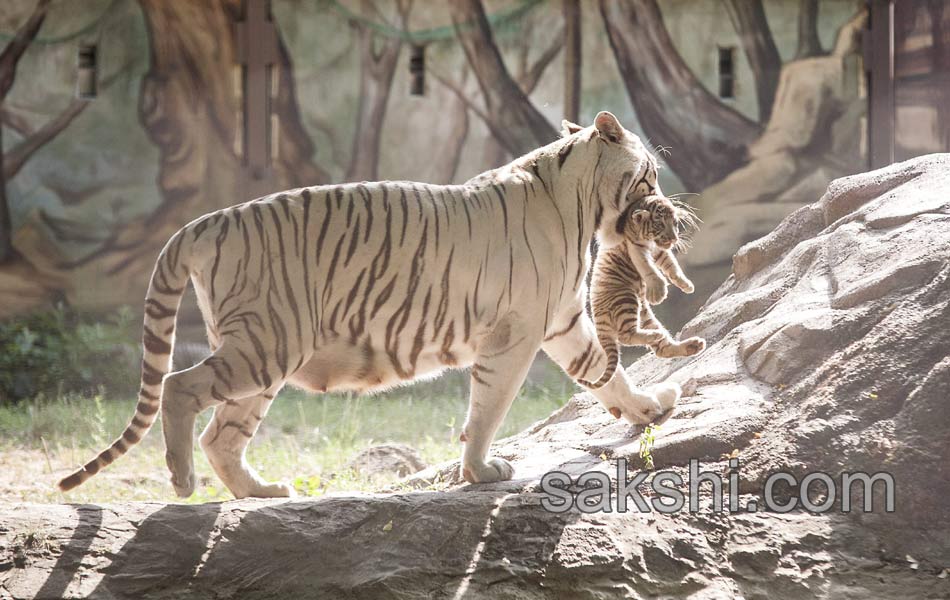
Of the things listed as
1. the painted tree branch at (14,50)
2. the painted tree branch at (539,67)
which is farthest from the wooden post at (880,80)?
the painted tree branch at (14,50)

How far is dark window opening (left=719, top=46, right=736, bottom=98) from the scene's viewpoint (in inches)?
374

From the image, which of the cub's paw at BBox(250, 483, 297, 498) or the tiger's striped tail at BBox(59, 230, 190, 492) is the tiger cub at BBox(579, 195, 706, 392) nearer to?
the cub's paw at BBox(250, 483, 297, 498)

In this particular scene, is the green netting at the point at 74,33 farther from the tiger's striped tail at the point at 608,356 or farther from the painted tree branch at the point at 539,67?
the tiger's striped tail at the point at 608,356

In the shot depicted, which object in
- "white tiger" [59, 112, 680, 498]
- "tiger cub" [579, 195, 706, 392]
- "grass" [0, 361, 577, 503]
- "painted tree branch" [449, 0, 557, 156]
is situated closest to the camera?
"white tiger" [59, 112, 680, 498]

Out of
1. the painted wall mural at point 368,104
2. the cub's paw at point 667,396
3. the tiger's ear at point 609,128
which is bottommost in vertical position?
the cub's paw at point 667,396

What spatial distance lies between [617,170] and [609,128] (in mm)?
157

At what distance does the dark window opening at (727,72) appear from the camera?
950 cm

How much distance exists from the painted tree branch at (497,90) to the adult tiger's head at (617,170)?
5388mm

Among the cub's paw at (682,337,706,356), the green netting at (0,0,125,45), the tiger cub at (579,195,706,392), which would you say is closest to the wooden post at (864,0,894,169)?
the tiger cub at (579,195,706,392)

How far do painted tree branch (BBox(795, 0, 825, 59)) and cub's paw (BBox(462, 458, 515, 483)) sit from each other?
7.17 m

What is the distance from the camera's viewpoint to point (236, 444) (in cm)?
362

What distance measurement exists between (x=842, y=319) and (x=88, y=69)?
7272mm

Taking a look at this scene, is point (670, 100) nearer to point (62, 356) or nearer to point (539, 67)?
point (539, 67)

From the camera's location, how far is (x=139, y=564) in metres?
3.03
